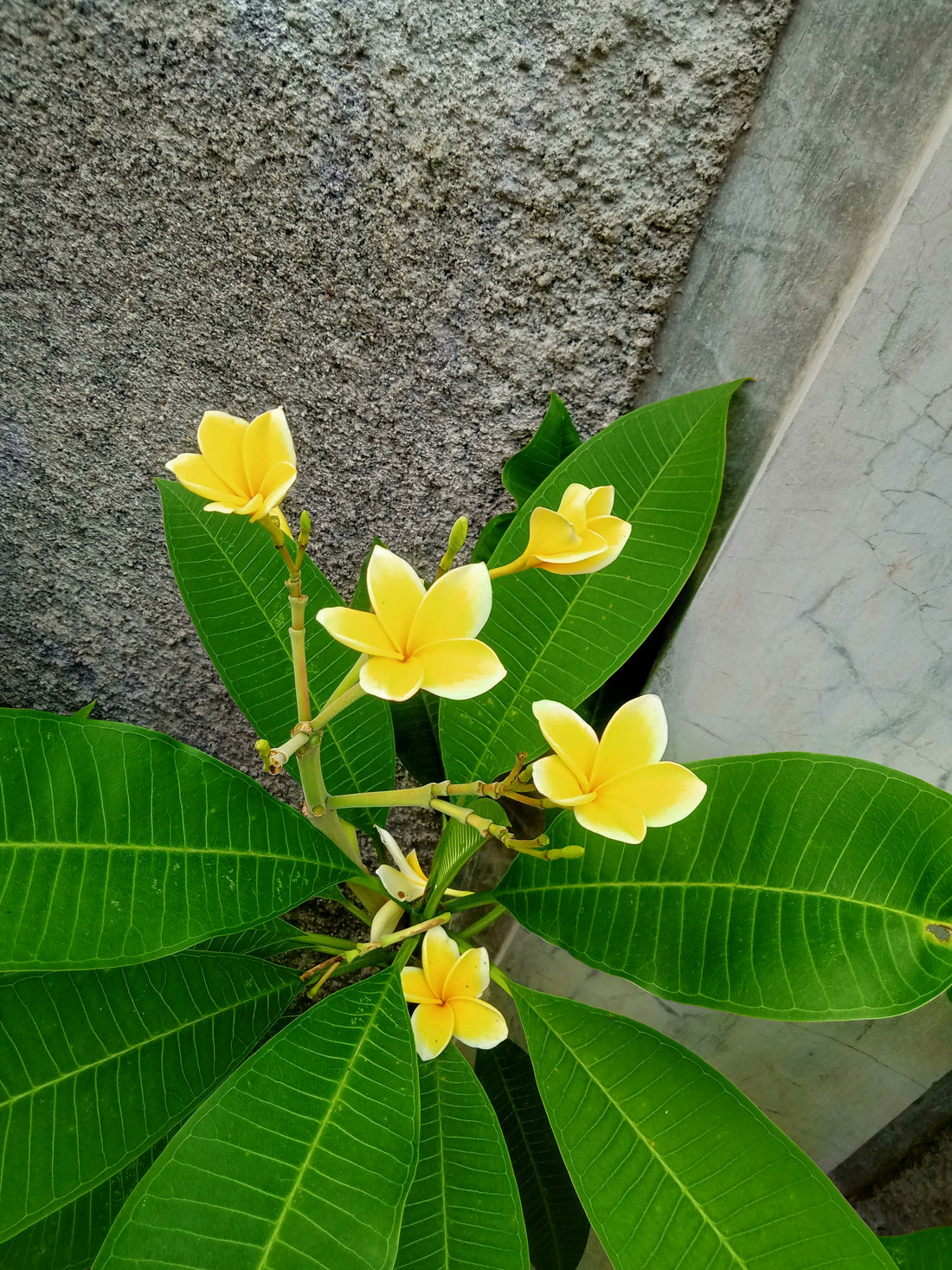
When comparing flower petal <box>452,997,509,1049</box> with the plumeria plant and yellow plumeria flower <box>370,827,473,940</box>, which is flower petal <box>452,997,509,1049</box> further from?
yellow plumeria flower <box>370,827,473,940</box>

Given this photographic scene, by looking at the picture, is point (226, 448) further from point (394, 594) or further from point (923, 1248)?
point (923, 1248)

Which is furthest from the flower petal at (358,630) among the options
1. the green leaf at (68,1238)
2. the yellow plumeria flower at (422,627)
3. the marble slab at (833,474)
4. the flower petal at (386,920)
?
the green leaf at (68,1238)

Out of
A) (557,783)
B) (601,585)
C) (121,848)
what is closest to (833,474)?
(601,585)

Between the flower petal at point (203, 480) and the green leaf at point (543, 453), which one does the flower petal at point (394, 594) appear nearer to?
the flower petal at point (203, 480)

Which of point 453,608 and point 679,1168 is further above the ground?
point 453,608

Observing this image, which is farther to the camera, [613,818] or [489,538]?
[489,538]

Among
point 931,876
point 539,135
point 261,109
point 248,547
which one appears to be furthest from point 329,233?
point 931,876

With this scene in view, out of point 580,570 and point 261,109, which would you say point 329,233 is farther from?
point 580,570
